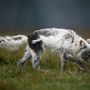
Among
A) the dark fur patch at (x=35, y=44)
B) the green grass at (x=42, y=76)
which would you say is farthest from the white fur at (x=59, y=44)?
the green grass at (x=42, y=76)

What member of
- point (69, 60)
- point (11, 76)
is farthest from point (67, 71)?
point (11, 76)

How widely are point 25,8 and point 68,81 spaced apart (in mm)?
28907

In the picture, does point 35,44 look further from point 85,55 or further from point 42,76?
point 42,76

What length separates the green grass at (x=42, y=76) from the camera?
12977 millimetres

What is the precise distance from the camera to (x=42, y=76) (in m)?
14.1

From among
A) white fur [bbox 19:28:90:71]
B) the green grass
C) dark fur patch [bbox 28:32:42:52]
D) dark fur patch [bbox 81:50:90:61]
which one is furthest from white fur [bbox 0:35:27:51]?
dark fur patch [bbox 81:50:90:61]

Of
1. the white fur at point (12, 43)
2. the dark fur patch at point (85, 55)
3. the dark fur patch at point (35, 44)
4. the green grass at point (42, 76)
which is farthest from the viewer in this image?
the white fur at point (12, 43)

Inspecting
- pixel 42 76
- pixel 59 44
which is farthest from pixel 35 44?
pixel 42 76

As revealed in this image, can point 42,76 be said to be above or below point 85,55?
below

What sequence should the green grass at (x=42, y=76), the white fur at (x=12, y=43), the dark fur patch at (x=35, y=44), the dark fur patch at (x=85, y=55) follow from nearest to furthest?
the green grass at (x=42, y=76), the dark fur patch at (x=35, y=44), the dark fur patch at (x=85, y=55), the white fur at (x=12, y=43)

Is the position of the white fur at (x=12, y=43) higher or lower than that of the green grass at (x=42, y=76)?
higher

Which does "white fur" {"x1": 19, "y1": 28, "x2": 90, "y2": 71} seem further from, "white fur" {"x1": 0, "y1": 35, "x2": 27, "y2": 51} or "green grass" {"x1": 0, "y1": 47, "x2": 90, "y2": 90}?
"white fur" {"x1": 0, "y1": 35, "x2": 27, "y2": 51}

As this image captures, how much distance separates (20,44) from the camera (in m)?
17.0

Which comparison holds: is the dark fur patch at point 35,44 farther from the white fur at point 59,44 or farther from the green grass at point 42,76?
the green grass at point 42,76
